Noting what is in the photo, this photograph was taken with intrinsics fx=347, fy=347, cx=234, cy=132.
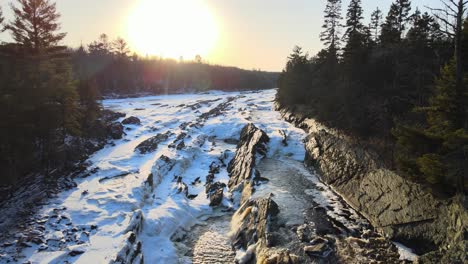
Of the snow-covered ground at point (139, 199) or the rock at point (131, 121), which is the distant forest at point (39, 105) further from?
the rock at point (131, 121)

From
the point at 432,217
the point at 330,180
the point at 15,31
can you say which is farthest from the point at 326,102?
the point at 15,31

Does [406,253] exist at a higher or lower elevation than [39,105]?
lower

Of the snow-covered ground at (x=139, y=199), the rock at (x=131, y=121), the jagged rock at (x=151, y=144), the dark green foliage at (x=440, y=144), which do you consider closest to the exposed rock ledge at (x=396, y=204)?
the dark green foliage at (x=440, y=144)

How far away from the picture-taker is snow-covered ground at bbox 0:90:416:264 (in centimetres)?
1344

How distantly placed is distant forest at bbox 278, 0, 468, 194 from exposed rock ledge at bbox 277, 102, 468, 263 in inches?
30.4

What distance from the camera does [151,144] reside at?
30469 mm

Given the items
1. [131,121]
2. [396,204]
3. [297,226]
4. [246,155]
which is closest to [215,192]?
[246,155]

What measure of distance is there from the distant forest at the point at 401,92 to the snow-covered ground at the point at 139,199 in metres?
5.12

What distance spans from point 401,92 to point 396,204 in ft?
47.2

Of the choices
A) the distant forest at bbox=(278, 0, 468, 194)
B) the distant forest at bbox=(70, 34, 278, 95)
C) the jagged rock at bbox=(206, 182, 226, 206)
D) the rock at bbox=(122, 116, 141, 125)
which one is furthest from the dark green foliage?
the distant forest at bbox=(70, 34, 278, 95)

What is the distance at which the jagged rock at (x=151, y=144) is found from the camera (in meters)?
28.6

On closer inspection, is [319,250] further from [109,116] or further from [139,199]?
[109,116]

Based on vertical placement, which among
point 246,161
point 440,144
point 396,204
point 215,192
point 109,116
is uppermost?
point 440,144

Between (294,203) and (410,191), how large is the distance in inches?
225
